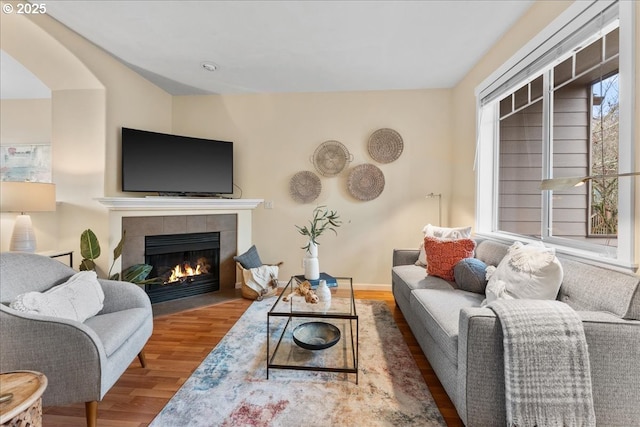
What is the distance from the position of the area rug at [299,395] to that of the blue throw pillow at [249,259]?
3.90 ft

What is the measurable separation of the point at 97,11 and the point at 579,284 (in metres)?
3.68

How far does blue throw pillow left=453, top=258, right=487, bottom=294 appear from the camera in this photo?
1.98 m

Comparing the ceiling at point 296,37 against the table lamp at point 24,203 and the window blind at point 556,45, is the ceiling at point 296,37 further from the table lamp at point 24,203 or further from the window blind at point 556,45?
the table lamp at point 24,203

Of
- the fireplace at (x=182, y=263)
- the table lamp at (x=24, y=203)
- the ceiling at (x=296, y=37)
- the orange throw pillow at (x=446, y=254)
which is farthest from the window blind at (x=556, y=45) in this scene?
the table lamp at (x=24, y=203)

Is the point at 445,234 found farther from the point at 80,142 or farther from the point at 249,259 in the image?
the point at 80,142

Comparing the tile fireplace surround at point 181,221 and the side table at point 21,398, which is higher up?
the tile fireplace surround at point 181,221

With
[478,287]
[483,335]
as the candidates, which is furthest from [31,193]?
[478,287]

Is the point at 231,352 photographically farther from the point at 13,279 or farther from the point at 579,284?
the point at 579,284

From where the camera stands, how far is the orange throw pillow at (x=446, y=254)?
2291mm

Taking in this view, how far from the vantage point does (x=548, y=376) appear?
1.11m

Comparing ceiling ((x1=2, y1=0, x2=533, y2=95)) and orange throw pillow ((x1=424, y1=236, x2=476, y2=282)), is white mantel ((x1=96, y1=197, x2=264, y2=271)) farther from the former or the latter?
orange throw pillow ((x1=424, y1=236, x2=476, y2=282))

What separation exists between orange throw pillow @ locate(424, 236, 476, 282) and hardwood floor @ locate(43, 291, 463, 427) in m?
0.60

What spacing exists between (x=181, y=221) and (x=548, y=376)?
3.32m

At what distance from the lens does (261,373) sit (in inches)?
70.1
